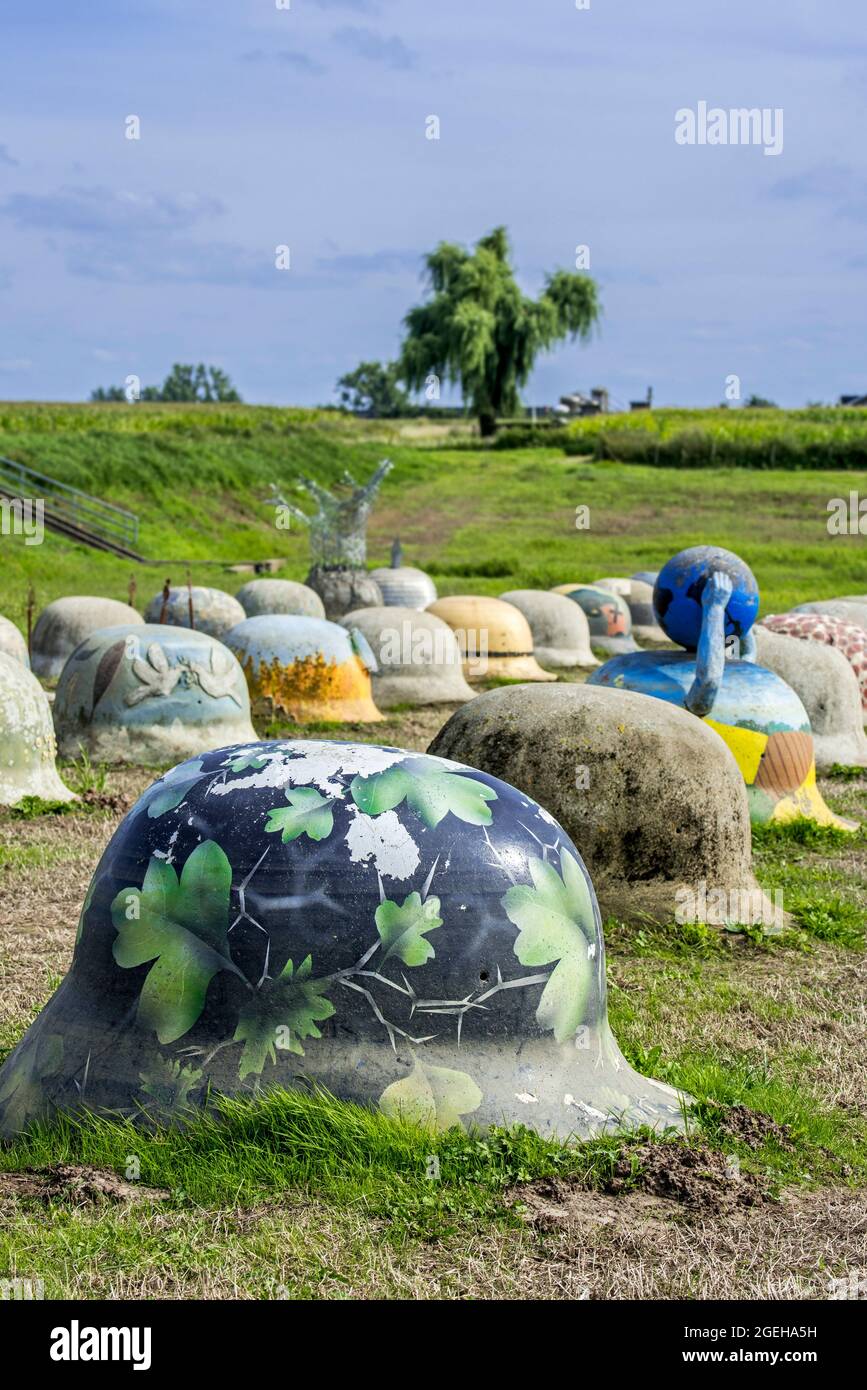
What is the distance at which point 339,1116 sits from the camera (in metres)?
3.87

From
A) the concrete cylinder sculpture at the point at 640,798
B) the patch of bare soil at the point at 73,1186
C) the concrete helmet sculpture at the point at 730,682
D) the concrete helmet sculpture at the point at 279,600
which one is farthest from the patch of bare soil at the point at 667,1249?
the concrete helmet sculpture at the point at 279,600

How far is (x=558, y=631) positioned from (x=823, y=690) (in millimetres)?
8263

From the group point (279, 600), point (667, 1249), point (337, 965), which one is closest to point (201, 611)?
point (279, 600)

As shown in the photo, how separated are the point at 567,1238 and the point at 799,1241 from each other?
23.9 inches

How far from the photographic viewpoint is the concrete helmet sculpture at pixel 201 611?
1608 cm

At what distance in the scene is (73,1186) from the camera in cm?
380

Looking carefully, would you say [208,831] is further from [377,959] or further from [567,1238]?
[567,1238]

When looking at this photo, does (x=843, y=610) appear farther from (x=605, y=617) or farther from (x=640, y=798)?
(x=640, y=798)

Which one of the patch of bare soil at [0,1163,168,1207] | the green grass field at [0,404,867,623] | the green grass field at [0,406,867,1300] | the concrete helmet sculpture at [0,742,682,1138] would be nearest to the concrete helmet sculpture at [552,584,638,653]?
the green grass field at [0,404,867,623]

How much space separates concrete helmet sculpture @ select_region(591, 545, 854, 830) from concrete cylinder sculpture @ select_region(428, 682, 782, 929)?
1.58m

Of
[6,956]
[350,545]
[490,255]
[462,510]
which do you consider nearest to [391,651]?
[350,545]

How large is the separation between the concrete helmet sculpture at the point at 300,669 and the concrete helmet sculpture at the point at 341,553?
6.14m

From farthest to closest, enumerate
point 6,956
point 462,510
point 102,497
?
point 462,510, point 102,497, point 6,956

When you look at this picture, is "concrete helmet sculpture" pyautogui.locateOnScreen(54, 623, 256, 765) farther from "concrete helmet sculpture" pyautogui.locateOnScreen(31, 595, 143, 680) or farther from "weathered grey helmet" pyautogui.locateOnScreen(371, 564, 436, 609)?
"weathered grey helmet" pyautogui.locateOnScreen(371, 564, 436, 609)
